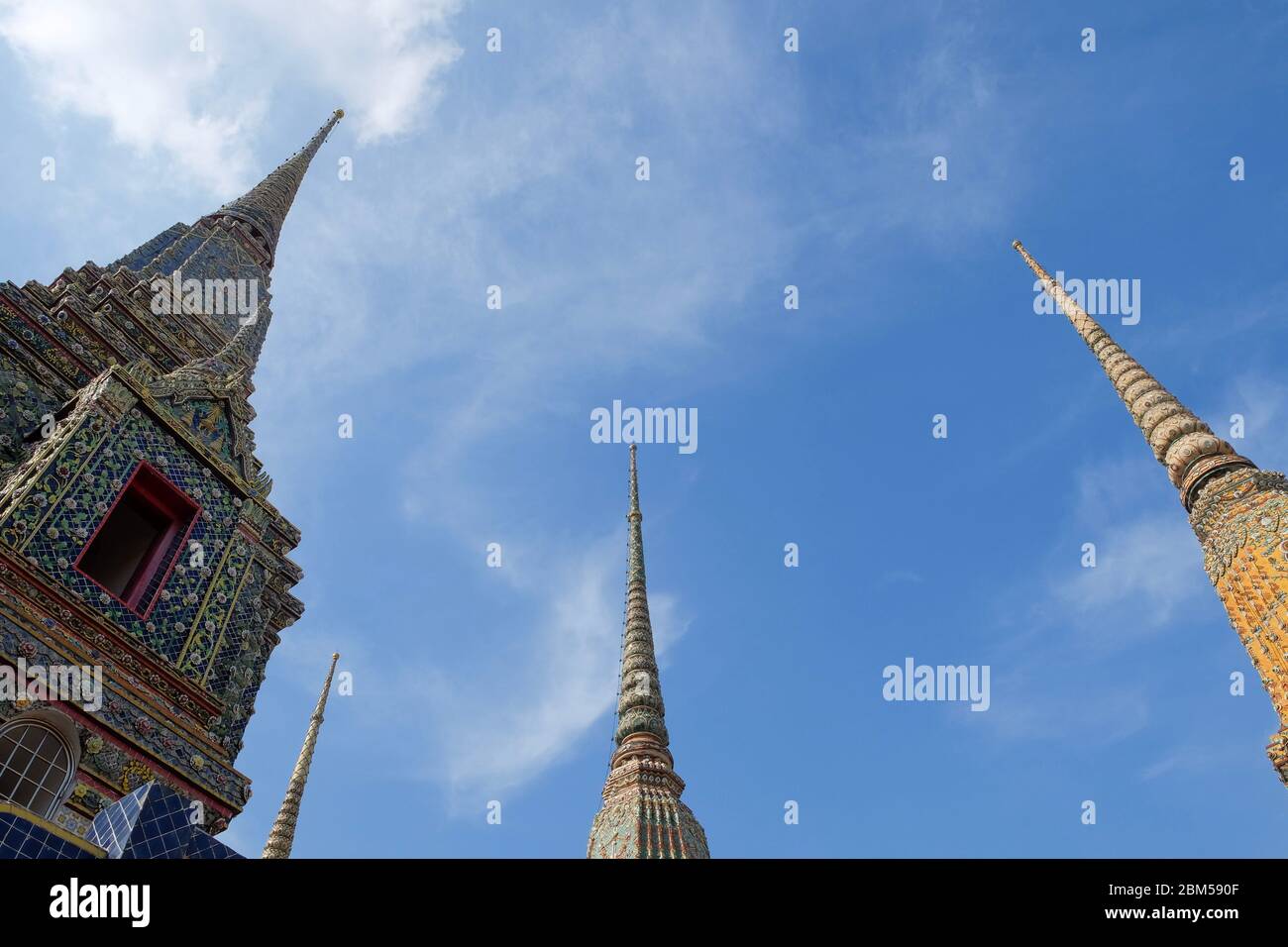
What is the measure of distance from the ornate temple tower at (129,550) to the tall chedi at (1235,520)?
65.8ft

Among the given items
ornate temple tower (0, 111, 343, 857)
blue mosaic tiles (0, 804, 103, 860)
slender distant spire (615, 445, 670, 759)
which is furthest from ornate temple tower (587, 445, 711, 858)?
blue mosaic tiles (0, 804, 103, 860)

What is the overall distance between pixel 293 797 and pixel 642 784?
14.8 metres

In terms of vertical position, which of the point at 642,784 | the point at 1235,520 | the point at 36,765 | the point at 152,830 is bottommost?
the point at 152,830

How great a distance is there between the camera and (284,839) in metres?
26.2

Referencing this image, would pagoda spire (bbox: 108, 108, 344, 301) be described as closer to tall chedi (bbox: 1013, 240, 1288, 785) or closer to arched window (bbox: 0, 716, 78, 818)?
arched window (bbox: 0, 716, 78, 818)

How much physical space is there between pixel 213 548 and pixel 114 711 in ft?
9.35

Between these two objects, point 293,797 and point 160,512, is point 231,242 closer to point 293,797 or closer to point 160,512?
point 160,512

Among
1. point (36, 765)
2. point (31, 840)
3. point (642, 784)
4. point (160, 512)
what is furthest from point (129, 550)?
point (642, 784)

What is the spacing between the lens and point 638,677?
22250 mm

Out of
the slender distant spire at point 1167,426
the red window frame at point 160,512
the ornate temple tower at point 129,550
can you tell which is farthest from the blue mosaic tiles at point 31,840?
the slender distant spire at point 1167,426

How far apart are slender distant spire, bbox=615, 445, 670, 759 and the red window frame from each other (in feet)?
39.4
